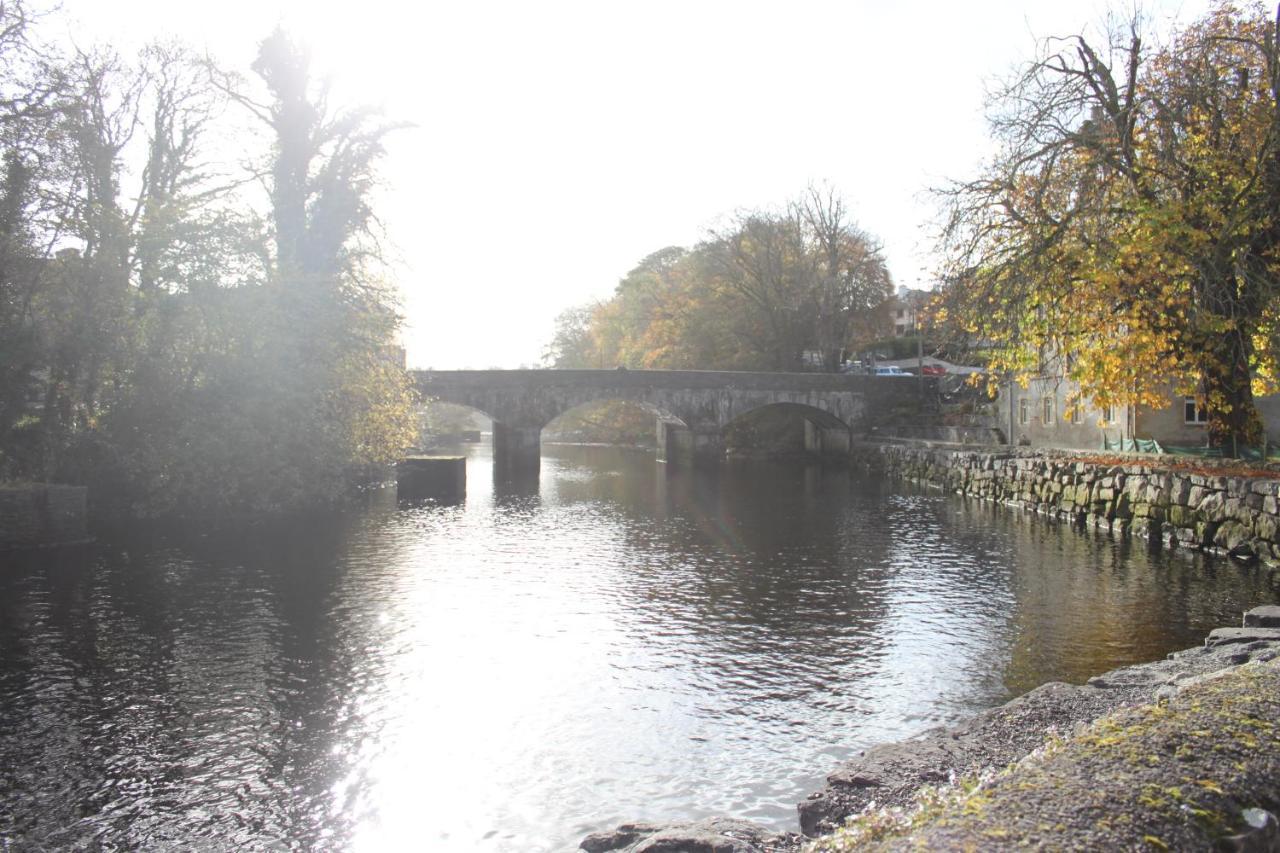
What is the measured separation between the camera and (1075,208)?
68.8ft

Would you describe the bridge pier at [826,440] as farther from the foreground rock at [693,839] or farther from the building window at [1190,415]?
the foreground rock at [693,839]

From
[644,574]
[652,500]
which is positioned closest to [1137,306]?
[644,574]

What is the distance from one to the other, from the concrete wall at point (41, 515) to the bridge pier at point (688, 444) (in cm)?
2975

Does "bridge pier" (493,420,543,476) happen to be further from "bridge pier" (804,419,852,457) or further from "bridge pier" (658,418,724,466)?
"bridge pier" (804,419,852,457)

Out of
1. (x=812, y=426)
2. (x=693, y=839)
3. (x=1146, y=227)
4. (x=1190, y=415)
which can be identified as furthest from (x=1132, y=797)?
(x=812, y=426)

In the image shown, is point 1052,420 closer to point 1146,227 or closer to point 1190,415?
point 1190,415

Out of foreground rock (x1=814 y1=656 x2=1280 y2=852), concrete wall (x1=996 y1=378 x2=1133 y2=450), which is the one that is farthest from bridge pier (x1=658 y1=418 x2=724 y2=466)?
foreground rock (x1=814 y1=656 x2=1280 y2=852)

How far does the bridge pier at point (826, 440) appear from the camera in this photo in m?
49.8

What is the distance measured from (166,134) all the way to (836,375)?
31587 mm

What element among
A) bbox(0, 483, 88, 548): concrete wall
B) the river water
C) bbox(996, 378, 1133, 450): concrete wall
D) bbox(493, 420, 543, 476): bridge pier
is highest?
bbox(996, 378, 1133, 450): concrete wall

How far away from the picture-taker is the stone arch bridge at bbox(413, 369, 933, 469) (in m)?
44.0

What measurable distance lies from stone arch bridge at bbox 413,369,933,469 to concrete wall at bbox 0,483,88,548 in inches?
817

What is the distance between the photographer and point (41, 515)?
20031 mm

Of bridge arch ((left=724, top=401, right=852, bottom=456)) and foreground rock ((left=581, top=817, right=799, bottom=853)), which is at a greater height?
bridge arch ((left=724, top=401, right=852, bottom=456))
